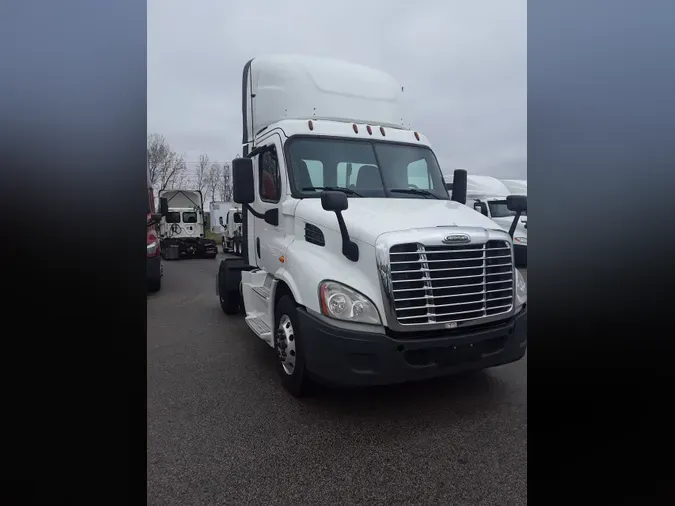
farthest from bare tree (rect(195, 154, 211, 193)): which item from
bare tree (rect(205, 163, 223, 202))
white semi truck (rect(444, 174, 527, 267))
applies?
white semi truck (rect(444, 174, 527, 267))

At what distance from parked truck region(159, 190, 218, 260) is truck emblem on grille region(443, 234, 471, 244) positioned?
1546 centimetres

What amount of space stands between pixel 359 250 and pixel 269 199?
69.7 inches

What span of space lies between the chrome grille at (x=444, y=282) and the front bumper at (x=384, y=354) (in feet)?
0.57

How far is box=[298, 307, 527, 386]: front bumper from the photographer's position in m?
3.04

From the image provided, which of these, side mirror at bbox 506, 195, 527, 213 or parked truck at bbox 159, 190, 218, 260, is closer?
side mirror at bbox 506, 195, 527, 213

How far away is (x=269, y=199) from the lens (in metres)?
4.69

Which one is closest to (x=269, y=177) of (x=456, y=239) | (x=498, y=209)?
(x=456, y=239)

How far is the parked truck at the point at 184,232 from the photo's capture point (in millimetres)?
16922

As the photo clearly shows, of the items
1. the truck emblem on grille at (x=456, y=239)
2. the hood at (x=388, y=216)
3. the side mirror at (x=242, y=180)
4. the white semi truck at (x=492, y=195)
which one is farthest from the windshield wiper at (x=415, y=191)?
the white semi truck at (x=492, y=195)

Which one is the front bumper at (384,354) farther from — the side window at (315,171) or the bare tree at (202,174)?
the bare tree at (202,174)

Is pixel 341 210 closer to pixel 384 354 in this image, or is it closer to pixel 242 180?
pixel 384 354

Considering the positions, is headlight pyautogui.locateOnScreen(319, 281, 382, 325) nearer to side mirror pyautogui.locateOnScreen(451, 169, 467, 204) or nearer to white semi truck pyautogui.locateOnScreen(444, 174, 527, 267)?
side mirror pyautogui.locateOnScreen(451, 169, 467, 204)

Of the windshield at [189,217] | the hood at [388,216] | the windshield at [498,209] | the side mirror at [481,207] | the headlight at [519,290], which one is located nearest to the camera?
the hood at [388,216]
